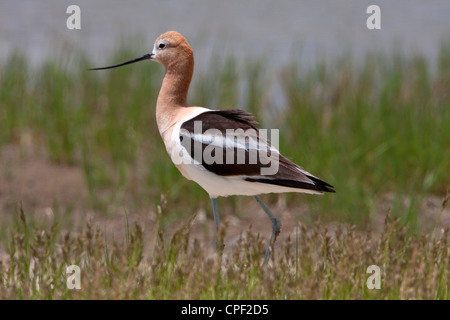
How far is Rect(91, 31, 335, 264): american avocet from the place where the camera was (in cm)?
483

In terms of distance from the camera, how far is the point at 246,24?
13078 mm

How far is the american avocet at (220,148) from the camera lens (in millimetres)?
4832

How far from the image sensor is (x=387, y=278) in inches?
175

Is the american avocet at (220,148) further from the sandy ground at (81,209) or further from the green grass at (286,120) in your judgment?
the green grass at (286,120)

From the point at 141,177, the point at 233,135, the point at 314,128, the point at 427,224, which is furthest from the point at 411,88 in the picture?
the point at 233,135

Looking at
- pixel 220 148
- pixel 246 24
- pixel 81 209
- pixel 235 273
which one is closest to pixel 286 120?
pixel 81 209

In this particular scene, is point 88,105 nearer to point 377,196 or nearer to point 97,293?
point 377,196

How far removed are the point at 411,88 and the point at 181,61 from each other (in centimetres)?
411

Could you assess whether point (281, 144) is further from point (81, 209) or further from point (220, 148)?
point (220, 148)

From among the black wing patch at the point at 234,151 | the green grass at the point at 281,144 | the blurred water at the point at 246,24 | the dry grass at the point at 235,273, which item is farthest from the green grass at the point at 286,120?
the blurred water at the point at 246,24

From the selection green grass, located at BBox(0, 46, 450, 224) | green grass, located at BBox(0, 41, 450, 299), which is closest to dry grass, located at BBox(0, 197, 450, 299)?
green grass, located at BBox(0, 41, 450, 299)

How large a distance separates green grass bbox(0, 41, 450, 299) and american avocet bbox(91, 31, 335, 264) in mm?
434

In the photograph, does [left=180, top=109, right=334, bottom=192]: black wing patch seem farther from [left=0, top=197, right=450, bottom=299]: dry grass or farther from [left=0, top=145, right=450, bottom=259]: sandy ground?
[left=0, top=145, right=450, bottom=259]: sandy ground

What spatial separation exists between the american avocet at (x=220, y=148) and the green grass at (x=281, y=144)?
43 centimetres
